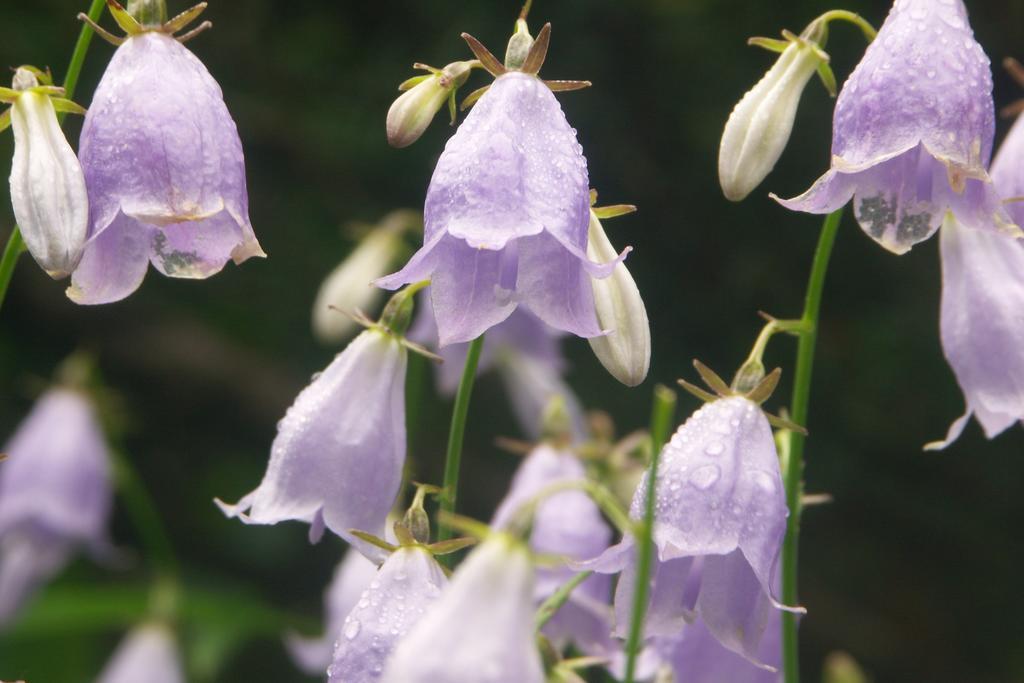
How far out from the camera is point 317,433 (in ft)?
5.13

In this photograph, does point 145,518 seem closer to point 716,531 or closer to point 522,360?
point 522,360

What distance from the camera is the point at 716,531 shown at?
4.41 feet

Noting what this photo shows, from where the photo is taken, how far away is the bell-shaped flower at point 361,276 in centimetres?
259

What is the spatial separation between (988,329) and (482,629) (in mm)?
858

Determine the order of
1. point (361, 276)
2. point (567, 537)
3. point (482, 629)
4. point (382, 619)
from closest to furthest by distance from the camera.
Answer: point (482, 629), point (382, 619), point (567, 537), point (361, 276)

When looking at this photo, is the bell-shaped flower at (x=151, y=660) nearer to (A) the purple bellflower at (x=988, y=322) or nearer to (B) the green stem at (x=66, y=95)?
(B) the green stem at (x=66, y=95)

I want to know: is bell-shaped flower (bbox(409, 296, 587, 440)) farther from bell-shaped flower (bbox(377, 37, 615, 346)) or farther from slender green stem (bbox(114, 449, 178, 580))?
bell-shaped flower (bbox(377, 37, 615, 346))

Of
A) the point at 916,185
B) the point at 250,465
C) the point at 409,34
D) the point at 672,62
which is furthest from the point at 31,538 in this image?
the point at 916,185

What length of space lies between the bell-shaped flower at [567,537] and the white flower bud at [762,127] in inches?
21.1

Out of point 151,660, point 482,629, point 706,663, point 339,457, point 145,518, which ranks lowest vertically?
point 145,518

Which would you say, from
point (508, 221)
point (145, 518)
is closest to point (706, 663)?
point (508, 221)

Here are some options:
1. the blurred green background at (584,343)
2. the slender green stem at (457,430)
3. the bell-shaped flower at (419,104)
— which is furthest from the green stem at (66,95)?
the blurred green background at (584,343)

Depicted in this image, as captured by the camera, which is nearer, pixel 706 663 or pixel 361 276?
pixel 706 663

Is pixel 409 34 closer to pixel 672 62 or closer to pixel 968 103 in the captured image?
pixel 672 62
